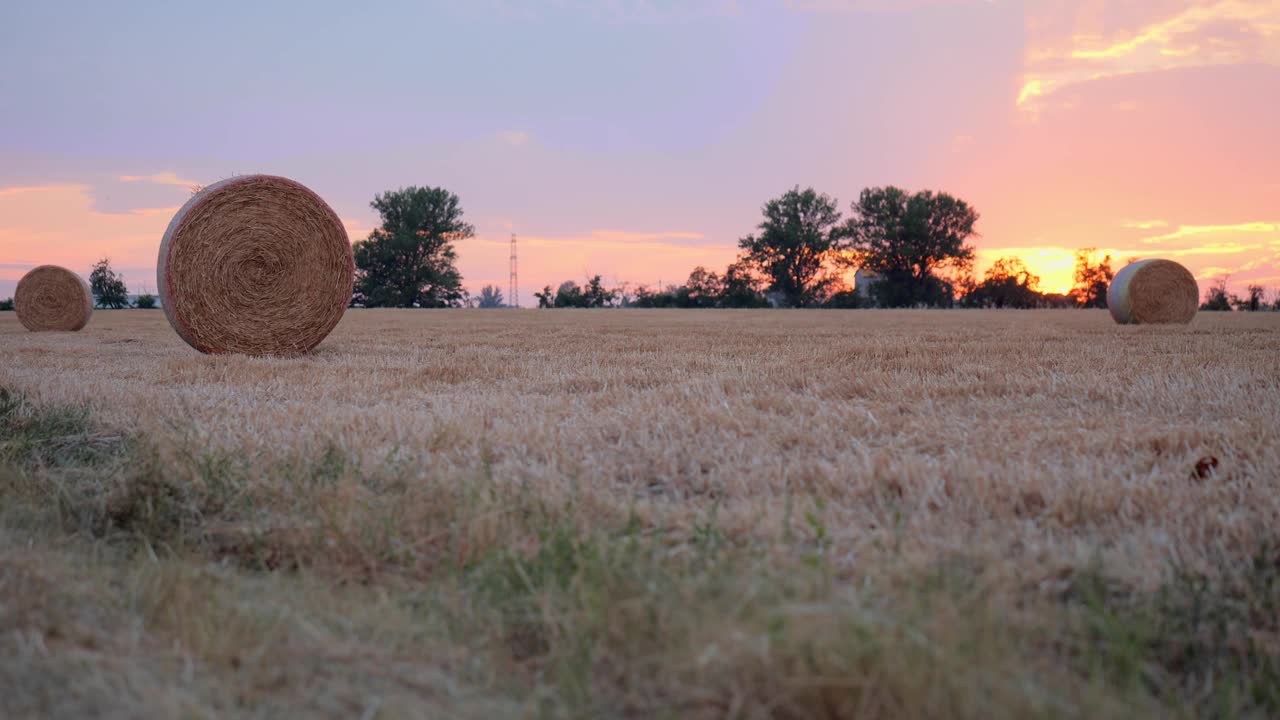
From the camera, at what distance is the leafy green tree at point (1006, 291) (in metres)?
47.0

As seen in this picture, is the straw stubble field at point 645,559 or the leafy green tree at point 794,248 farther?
the leafy green tree at point 794,248

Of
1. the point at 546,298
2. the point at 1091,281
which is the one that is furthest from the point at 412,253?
the point at 1091,281

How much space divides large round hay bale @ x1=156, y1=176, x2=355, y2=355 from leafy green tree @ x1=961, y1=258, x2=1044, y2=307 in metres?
43.6

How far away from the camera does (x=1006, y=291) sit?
4750 centimetres

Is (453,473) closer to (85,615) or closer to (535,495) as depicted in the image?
(535,495)

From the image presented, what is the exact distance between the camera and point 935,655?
5.41 ft

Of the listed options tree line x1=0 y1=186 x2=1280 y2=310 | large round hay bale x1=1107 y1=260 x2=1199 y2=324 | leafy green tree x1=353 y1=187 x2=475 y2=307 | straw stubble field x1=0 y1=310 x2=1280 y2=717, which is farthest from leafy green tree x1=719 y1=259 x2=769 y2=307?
straw stubble field x1=0 y1=310 x2=1280 y2=717

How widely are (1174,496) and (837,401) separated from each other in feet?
7.40

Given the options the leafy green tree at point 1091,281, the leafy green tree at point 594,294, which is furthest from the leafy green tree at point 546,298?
the leafy green tree at point 1091,281

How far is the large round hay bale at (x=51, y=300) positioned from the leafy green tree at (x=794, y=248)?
145 ft

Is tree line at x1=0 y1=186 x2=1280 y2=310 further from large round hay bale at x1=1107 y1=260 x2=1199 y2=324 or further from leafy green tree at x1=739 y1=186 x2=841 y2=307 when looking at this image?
large round hay bale at x1=1107 y1=260 x2=1199 y2=324

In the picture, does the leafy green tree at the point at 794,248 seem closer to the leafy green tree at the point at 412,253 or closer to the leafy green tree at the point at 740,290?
the leafy green tree at the point at 740,290

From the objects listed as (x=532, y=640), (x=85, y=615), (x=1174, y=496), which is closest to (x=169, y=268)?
(x=85, y=615)

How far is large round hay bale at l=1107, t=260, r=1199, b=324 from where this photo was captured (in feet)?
58.0
